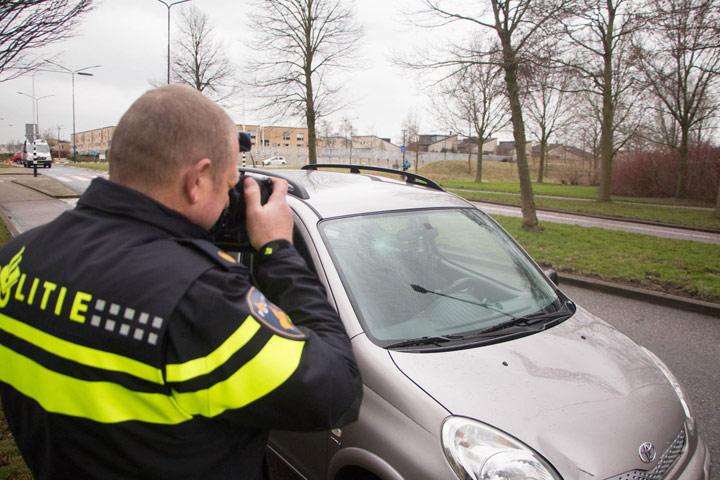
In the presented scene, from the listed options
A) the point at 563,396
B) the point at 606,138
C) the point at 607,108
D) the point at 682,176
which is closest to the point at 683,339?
the point at 563,396

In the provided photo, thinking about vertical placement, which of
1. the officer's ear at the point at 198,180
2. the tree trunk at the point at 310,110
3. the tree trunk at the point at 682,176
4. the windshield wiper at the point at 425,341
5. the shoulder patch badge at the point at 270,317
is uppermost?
the tree trunk at the point at 310,110

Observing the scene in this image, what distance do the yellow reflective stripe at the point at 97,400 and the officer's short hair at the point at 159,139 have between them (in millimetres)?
427

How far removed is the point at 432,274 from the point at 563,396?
938 mm

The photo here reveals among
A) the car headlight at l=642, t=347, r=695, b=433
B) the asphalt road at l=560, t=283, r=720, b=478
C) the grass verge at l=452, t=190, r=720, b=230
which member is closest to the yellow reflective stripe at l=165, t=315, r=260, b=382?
the car headlight at l=642, t=347, r=695, b=433

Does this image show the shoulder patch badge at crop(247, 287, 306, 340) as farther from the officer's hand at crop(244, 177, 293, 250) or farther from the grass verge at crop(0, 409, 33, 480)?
the grass verge at crop(0, 409, 33, 480)

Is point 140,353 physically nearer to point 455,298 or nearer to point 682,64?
point 455,298

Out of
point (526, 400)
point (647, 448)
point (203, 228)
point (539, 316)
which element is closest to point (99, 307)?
point (203, 228)

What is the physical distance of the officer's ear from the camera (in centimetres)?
108

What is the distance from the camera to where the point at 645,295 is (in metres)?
6.43

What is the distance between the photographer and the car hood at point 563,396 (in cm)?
170

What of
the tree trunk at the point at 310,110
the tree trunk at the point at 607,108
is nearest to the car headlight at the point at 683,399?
the tree trunk at the point at 607,108

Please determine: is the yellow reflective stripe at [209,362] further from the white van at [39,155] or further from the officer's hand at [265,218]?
the white van at [39,155]

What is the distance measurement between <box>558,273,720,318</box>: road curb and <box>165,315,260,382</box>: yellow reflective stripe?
6743 mm

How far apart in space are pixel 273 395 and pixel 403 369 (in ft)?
3.27
